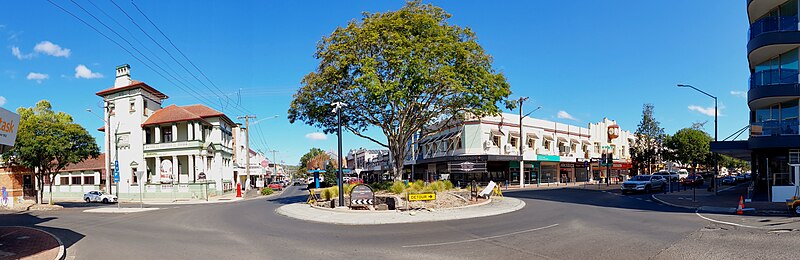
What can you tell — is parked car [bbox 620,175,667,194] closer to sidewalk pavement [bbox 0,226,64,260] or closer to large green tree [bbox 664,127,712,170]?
sidewalk pavement [bbox 0,226,64,260]

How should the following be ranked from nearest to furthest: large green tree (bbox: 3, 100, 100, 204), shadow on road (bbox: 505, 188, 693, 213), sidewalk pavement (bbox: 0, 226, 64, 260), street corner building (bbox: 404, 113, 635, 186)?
A: sidewalk pavement (bbox: 0, 226, 64, 260) < shadow on road (bbox: 505, 188, 693, 213) < large green tree (bbox: 3, 100, 100, 204) < street corner building (bbox: 404, 113, 635, 186)

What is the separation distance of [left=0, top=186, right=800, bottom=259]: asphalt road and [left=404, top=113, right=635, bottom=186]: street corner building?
2678 cm

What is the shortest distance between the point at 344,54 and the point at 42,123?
25178mm

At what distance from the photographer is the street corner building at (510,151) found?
50094 mm

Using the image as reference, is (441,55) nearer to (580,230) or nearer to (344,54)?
(344,54)

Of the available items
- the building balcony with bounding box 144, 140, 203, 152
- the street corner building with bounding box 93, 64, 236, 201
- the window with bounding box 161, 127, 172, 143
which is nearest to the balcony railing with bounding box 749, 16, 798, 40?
the street corner building with bounding box 93, 64, 236, 201

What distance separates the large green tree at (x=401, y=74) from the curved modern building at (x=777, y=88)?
541 inches

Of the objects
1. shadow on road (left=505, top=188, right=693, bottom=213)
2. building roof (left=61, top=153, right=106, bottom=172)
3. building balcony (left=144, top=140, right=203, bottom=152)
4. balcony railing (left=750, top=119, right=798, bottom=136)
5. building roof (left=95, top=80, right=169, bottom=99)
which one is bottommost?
shadow on road (left=505, top=188, right=693, bottom=213)

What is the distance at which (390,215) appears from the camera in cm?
2022

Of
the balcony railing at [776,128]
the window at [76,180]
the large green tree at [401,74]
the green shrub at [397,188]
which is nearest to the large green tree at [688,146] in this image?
the balcony railing at [776,128]

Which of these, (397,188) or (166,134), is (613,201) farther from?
(166,134)

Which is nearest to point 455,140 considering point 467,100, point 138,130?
point 467,100

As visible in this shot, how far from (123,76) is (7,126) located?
43.4 meters

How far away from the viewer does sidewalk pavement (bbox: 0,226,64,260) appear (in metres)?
11.6
